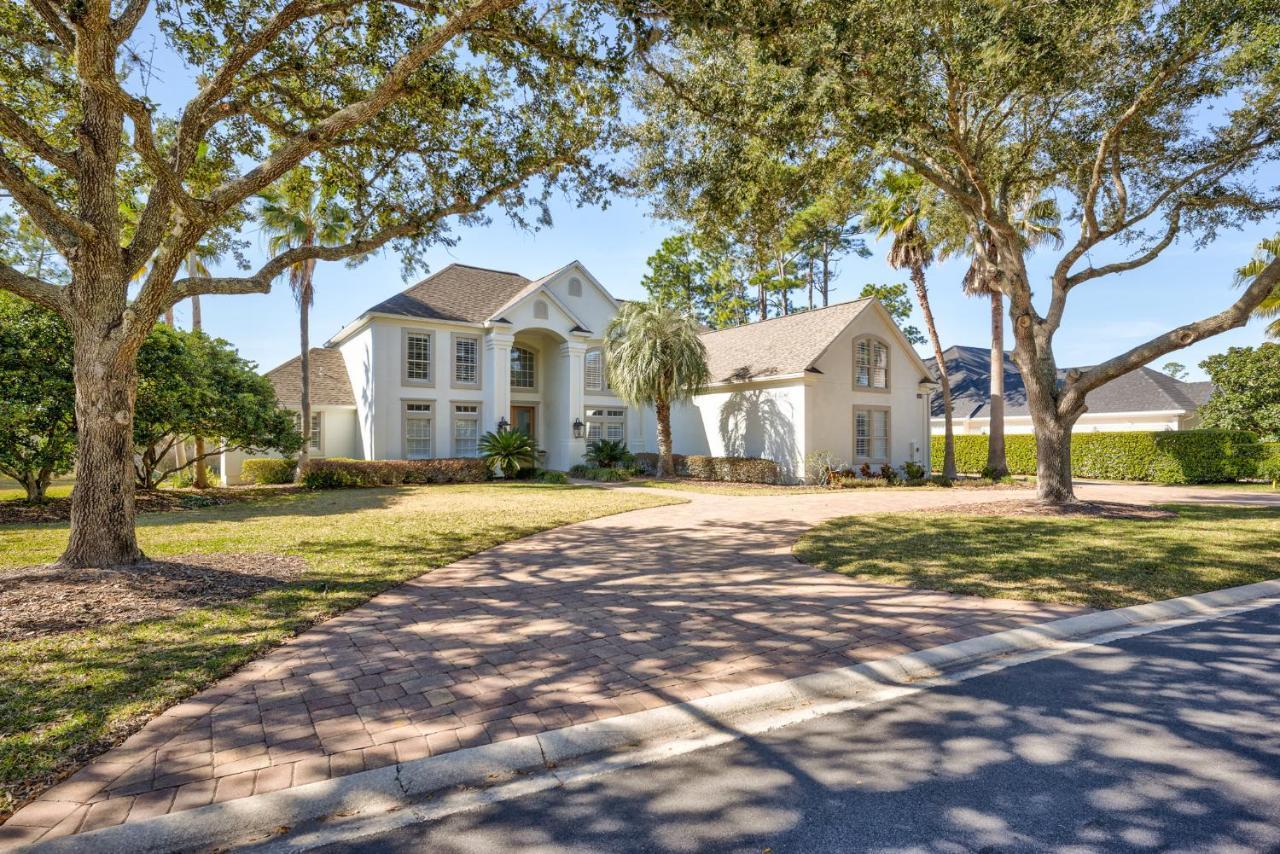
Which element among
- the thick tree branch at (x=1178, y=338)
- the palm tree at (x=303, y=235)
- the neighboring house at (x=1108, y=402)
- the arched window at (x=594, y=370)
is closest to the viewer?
the thick tree branch at (x=1178, y=338)

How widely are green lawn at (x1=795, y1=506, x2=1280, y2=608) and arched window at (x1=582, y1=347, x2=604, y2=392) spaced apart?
15.5m

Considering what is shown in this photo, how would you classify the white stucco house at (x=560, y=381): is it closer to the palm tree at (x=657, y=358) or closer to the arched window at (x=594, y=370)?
the arched window at (x=594, y=370)

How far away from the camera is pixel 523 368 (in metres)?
26.1

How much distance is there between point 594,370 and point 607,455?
13.1 ft

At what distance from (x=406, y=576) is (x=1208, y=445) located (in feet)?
81.7

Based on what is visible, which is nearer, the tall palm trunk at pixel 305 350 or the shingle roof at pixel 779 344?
the tall palm trunk at pixel 305 350

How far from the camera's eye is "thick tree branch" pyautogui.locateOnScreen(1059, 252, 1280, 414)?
10.3 metres

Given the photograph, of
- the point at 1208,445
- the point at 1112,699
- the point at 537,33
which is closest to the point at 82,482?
the point at 537,33

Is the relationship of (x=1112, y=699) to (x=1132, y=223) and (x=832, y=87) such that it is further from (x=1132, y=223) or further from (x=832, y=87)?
(x=1132, y=223)

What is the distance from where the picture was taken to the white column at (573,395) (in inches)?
950

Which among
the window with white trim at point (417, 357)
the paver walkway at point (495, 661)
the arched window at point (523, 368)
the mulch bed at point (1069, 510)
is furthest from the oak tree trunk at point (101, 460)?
the arched window at point (523, 368)

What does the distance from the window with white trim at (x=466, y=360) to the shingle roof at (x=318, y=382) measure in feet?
13.4

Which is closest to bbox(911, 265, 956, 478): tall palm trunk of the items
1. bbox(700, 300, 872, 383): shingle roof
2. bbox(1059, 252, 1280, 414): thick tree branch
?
bbox(700, 300, 872, 383): shingle roof

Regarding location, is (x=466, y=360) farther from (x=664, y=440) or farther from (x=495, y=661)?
(x=495, y=661)
